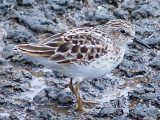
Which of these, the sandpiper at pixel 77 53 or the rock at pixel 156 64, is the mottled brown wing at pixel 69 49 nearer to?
the sandpiper at pixel 77 53

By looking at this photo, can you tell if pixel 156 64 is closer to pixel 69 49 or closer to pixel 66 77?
pixel 66 77

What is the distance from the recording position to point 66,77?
373 inches

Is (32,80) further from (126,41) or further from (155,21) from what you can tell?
(155,21)

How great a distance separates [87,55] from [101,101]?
128cm

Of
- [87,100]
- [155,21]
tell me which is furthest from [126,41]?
[155,21]

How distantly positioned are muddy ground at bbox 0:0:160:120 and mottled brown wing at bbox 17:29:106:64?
3.40 ft

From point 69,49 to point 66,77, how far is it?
161cm

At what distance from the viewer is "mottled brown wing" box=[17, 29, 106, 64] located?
25.9 ft

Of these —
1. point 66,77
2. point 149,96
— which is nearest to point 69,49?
point 66,77

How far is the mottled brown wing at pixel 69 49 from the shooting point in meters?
7.91

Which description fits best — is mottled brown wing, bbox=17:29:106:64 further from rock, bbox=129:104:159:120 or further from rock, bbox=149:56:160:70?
rock, bbox=149:56:160:70

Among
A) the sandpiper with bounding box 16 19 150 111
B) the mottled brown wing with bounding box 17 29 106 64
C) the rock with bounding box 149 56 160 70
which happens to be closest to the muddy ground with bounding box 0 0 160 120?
the rock with bounding box 149 56 160 70

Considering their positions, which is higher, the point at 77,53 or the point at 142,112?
the point at 77,53

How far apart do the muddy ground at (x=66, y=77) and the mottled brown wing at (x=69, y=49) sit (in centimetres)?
104
